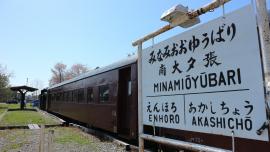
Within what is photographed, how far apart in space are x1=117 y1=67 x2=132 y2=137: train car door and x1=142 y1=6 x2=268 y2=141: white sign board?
5.25 metres

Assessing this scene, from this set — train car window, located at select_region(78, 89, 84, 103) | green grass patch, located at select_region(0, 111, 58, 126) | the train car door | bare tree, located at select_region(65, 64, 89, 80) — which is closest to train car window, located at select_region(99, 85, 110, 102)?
the train car door

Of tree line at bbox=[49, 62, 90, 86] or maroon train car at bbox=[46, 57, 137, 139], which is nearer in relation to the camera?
maroon train car at bbox=[46, 57, 137, 139]

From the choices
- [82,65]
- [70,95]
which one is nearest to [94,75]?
[70,95]

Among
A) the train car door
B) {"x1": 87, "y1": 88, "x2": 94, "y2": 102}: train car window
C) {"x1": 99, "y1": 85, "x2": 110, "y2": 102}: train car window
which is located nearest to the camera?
the train car door

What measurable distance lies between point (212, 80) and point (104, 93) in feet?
25.9

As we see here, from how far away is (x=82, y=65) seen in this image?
2972 inches

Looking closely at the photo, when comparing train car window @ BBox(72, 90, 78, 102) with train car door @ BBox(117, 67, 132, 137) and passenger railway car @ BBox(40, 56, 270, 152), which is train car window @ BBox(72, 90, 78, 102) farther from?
train car door @ BBox(117, 67, 132, 137)

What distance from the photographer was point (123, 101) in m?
9.01

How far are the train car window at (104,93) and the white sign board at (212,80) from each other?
650cm

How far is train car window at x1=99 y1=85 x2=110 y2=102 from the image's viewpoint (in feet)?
32.9

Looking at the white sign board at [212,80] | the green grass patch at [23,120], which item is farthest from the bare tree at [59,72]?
the white sign board at [212,80]

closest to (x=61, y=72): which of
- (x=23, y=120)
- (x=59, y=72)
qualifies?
(x=59, y=72)

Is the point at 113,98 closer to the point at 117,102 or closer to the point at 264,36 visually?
the point at 117,102

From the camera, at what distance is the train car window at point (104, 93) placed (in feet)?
32.9
